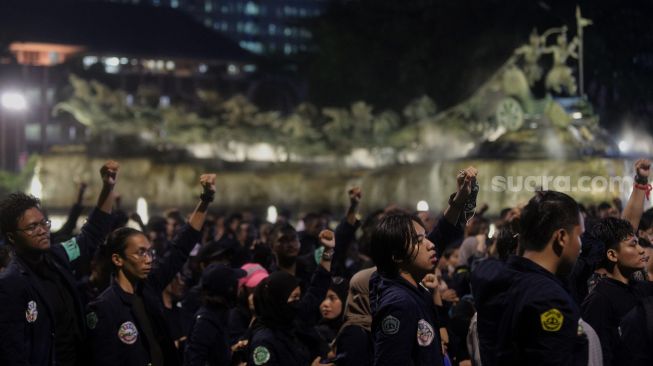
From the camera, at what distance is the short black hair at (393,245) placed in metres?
5.24

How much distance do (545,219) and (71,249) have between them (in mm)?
3417

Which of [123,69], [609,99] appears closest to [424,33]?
[609,99]

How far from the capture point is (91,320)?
5883 mm

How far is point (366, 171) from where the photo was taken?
35094 millimetres

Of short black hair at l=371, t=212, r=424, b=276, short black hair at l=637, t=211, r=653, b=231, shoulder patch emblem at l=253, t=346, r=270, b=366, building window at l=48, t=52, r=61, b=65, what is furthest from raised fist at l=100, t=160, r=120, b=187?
building window at l=48, t=52, r=61, b=65

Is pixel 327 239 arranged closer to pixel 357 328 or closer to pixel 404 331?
pixel 357 328

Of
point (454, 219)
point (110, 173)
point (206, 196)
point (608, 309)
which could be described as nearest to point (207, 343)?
point (206, 196)

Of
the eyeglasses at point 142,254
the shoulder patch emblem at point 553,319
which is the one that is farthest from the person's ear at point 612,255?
the eyeglasses at point 142,254

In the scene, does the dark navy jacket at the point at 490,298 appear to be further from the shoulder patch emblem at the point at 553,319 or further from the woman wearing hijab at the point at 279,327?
the woman wearing hijab at the point at 279,327

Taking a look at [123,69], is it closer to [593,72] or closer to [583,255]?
[593,72]

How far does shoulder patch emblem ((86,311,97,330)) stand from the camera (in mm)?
5867

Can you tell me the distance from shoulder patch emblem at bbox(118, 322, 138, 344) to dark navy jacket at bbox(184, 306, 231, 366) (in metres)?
0.80

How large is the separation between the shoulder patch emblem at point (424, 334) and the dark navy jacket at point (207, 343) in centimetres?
196

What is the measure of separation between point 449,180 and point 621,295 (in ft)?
81.4
